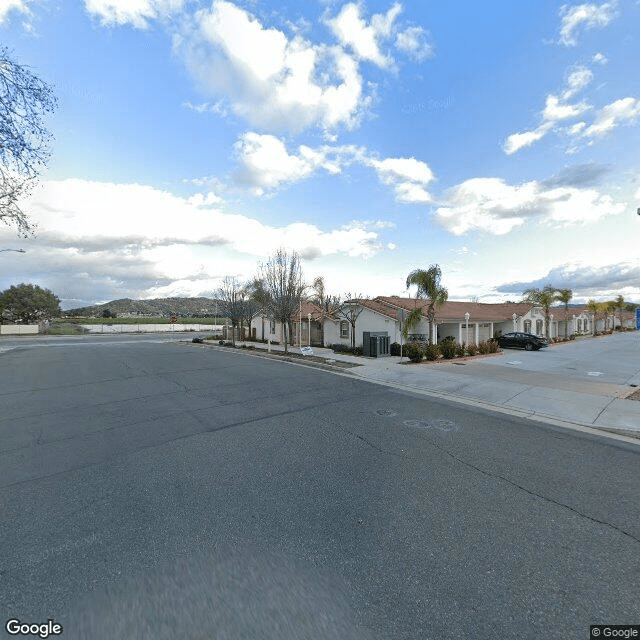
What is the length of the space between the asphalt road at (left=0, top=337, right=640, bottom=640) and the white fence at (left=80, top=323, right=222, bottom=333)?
61120mm

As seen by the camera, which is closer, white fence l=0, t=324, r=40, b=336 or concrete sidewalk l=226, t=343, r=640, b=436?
concrete sidewalk l=226, t=343, r=640, b=436

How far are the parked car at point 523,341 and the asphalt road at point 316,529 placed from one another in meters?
21.4

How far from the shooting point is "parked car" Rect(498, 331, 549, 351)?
81.4 feet

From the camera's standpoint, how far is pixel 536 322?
3616 cm

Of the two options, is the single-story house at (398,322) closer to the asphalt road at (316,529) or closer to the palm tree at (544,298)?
the palm tree at (544,298)

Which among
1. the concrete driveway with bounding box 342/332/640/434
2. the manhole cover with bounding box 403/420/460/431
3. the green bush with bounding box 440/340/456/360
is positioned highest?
the green bush with bounding box 440/340/456/360

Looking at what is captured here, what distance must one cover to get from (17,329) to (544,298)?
7238cm

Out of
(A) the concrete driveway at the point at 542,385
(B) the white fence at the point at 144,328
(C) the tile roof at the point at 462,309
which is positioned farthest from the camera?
(B) the white fence at the point at 144,328

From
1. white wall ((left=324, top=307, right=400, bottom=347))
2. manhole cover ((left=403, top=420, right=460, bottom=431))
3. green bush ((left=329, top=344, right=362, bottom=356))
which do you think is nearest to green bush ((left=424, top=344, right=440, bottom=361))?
white wall ((left=324, top=307, right=400, bottom=347))

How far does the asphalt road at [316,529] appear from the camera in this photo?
2354 millimetres

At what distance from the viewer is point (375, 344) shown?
19859 mm

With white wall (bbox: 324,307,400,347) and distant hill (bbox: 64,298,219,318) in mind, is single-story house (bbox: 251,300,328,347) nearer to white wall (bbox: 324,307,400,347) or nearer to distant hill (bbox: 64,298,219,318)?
white wall (bbox: 324,307,400,347)

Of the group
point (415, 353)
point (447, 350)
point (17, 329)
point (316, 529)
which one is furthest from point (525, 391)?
point (17, 329)

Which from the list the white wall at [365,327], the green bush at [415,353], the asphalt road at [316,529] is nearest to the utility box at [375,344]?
the white wall at [365,327]
